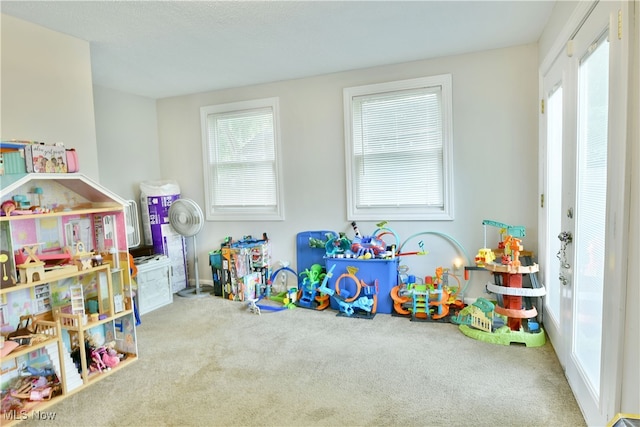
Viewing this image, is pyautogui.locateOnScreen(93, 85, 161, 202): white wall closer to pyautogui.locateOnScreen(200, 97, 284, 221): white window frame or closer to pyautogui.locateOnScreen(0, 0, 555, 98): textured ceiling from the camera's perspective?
pyautogui.locateOnScreen(0, 0, 555, 98): textured ceiling

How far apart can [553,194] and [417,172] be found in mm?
1298

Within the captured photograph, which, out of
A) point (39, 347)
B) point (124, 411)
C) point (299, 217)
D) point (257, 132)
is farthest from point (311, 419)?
point (257, 132)

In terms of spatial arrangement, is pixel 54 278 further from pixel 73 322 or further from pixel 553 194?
pixel 553 194

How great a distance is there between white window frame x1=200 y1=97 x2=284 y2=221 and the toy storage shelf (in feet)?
6.20

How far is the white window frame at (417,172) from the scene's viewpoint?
3.61m

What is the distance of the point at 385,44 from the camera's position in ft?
10.6

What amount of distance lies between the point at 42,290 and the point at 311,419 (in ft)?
6.49

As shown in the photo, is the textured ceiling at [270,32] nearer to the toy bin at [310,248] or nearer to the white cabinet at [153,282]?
the toy bin at [310,248]

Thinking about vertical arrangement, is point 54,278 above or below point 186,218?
below

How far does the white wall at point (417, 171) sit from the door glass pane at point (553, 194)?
556 mm

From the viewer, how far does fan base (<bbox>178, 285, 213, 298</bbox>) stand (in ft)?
14.3

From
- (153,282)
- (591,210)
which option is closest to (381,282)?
(591,210)

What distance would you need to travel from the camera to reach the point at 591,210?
1.79 m

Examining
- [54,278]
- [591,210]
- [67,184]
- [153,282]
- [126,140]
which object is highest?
[126,140]
